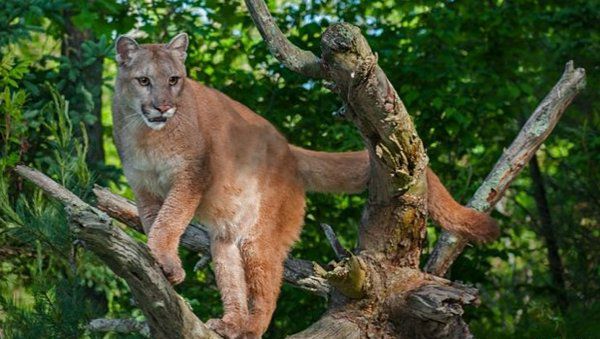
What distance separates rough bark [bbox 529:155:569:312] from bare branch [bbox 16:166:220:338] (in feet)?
20.1

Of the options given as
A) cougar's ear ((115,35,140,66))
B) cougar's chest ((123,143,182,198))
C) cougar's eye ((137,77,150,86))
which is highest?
cougar's ear ((115,35,140,66))

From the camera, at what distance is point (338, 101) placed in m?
10.8

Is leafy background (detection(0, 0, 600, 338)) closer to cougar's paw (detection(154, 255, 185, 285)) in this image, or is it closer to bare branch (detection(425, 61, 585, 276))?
bare branch (detection(425, 61, 585, 276))

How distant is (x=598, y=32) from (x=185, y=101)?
537 cm

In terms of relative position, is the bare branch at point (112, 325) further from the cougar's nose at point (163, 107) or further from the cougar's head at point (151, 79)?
the cougar's nose at point (163, 107)

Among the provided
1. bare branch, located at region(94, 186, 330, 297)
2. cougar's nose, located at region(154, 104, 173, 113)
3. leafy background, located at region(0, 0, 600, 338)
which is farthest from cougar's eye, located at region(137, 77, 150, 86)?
leafy background, located at region(0, 0, 600, 338)

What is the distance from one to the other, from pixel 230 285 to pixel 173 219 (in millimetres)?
789

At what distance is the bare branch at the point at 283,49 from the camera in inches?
249

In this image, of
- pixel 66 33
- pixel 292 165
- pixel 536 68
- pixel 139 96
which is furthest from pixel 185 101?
pixel 536 68

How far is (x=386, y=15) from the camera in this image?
1150 centimetres

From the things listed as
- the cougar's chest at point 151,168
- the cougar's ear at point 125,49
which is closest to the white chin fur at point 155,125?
the cougar's chest at point 151,168

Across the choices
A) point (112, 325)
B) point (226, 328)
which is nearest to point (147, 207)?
point (112, 325)

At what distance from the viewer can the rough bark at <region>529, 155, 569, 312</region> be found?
1145cm

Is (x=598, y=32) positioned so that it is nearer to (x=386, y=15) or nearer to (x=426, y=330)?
(x=386, y=15)
